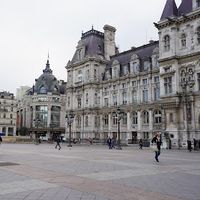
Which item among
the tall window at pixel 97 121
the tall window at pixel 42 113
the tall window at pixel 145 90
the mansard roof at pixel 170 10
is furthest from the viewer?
the tall window at pixel 42 113

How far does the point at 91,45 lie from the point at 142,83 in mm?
21253

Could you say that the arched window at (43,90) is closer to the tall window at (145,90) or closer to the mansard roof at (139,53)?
the mansard roof at (139,53)

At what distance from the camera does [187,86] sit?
45750 mm

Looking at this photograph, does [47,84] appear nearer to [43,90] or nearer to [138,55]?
[43,90]

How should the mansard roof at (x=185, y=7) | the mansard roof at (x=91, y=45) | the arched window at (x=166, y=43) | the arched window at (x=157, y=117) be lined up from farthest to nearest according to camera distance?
the mansard roof at (x=91, y=45) → the arched window at (x=157, y=117) → the arched window at (x=166, y=43) → the mansard roof at (x=185, y=7)

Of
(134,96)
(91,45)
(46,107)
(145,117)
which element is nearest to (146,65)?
(134,96)

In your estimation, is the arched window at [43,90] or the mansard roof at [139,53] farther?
the arched window at [43,90]

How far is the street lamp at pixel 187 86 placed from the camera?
4494 cm

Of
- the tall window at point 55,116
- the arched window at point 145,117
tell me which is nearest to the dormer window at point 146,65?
the arched window at point 145,117

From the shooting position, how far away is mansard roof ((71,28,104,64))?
77.2m

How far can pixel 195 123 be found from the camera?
1740 inches

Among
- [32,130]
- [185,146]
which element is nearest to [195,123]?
[185,146]

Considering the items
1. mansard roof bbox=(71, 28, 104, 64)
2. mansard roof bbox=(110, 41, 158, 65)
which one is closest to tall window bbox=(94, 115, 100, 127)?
mansard roof bbox=(110, 41, 158, 65)

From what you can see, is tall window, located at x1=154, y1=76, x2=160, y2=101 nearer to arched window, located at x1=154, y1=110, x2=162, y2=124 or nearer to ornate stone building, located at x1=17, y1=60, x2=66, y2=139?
arched window, located at x1=154, y1=110, x2=162, y2=124
